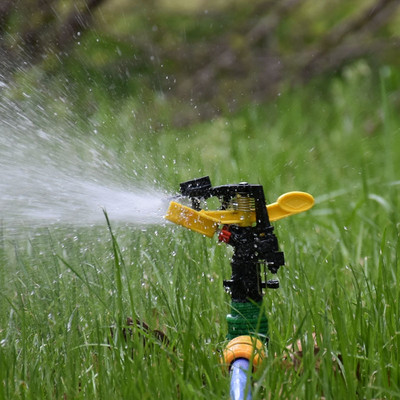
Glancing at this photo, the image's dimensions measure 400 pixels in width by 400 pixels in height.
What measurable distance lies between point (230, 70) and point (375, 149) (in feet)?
4.23

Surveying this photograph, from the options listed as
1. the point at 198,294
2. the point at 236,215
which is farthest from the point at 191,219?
the point at 198,294

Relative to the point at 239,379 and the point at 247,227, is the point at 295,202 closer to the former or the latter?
the point at 247,227

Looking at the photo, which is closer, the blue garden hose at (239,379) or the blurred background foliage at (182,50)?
the blue garden hose at (239,379)

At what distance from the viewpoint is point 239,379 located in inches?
48.7

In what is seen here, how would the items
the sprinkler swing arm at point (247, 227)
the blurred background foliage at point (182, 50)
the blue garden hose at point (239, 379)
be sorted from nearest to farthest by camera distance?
the blue garden hose at point (239, 379) < the sprinkler swing arm at point (247, 227) < the blurred background foliage at point (182, 50)

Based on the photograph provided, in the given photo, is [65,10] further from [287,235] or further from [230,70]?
[287,235]

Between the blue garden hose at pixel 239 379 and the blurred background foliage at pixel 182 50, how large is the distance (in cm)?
253

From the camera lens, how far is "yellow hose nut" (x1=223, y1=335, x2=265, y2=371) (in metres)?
1.29

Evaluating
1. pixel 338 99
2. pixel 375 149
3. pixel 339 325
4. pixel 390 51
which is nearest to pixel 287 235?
pixel 339 325

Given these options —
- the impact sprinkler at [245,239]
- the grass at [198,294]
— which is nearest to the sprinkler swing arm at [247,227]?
the impact sprinkler at [245,239]

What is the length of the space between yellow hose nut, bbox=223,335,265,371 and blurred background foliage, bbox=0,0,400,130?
2488 mm

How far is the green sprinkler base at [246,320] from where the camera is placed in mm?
1340

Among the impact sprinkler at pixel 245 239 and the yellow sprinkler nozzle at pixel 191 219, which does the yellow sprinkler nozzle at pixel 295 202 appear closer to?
the impact sprinkler at pixel 245 239

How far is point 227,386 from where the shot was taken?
1.24m
